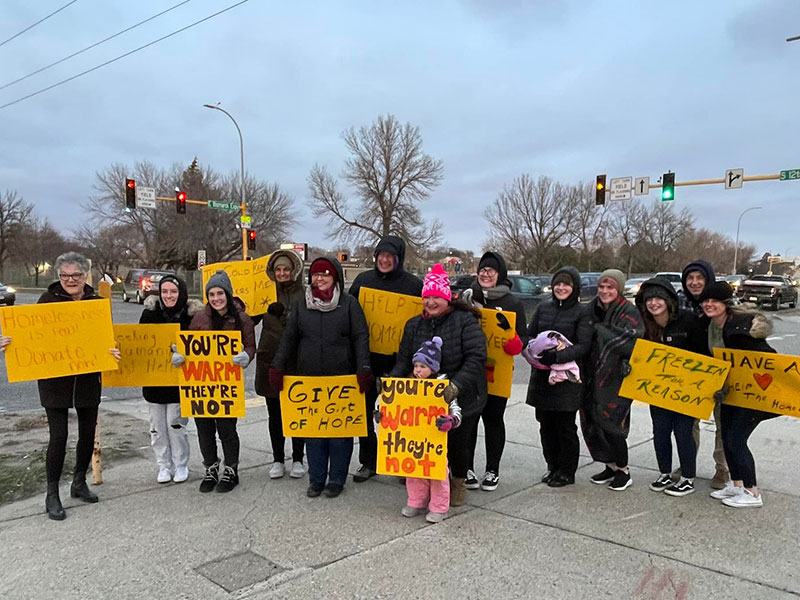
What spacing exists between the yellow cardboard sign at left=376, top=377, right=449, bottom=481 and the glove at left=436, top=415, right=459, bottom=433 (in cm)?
6

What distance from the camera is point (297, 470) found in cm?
512

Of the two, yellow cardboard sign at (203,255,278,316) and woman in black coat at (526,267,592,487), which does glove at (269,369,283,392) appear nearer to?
yellow cardboard sign at (203,255,278,316)

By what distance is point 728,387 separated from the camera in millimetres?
4418

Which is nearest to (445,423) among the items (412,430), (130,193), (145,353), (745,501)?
(412,430)

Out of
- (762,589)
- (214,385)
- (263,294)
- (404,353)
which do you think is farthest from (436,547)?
(263,294)

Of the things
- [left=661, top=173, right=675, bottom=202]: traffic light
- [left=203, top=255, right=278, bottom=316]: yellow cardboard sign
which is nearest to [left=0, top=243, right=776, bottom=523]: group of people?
[left=203, top=255, right=278, bottom=316]: yellow cardboard sign

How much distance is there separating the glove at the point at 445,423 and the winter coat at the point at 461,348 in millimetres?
236

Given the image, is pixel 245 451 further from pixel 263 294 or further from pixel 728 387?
pixel 728 387

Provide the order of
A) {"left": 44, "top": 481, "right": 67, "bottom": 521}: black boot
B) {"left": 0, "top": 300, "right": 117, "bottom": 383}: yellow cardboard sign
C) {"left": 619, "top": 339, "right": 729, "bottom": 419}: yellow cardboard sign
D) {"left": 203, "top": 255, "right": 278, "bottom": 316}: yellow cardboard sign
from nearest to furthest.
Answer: {"left": 44, "top": 481, "right": 67, "bottom": 521}: black boot < {"left": 0, "top": 300, "right": 117, "bottom": 383}: yellow cardboard sign < {"left": 619, "top": 339, "right": 729, "bottom": 419}: yellow cardboard sign < {"left": 203, "top": 255, "right": 278, "bottom": 316}: yellow cardboard sign

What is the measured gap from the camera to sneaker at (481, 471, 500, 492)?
4.77m

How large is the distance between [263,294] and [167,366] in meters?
1.28

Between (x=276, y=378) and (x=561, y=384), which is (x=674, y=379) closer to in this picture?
(x=561, y=384)

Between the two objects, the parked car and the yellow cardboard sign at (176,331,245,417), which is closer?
the yellow cardboard sign at (176,331,245,417)

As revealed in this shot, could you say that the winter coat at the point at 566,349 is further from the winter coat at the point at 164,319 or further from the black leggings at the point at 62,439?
the black leggings at the point at 62,439
